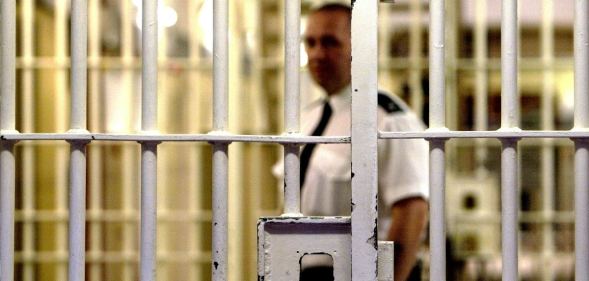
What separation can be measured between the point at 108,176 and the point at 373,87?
2635mm

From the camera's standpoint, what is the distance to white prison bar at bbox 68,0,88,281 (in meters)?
1.31

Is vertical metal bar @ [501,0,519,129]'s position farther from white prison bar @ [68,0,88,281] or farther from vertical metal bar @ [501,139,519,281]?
white prison bar @ [68,0,88,281]

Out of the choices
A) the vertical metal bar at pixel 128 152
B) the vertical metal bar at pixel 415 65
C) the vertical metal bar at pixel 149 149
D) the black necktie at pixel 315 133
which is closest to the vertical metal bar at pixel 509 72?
the vertical metal bar at pixel 149 149

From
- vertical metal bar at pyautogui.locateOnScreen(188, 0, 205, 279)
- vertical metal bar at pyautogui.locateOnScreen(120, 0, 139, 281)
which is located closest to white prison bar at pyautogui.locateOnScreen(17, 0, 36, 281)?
vertical metal bar at pyautogui.locateOnScreen(120, 0, 139, 281)

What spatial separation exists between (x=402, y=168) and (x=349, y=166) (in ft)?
0.69

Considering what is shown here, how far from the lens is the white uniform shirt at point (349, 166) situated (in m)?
2.34

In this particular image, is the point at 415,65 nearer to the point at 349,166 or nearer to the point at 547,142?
the point at 547,142

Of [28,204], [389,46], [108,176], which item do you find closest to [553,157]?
[389,46]

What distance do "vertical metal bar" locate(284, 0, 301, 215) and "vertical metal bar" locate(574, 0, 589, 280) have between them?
438 millimetres

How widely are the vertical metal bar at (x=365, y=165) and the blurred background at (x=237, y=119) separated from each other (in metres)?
2.39

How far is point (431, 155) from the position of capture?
1.29 metres

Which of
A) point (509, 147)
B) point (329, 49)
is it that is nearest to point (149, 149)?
point (509, 147)

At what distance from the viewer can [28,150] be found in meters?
3.64

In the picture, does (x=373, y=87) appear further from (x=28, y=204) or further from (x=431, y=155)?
(x=28, y=204)
